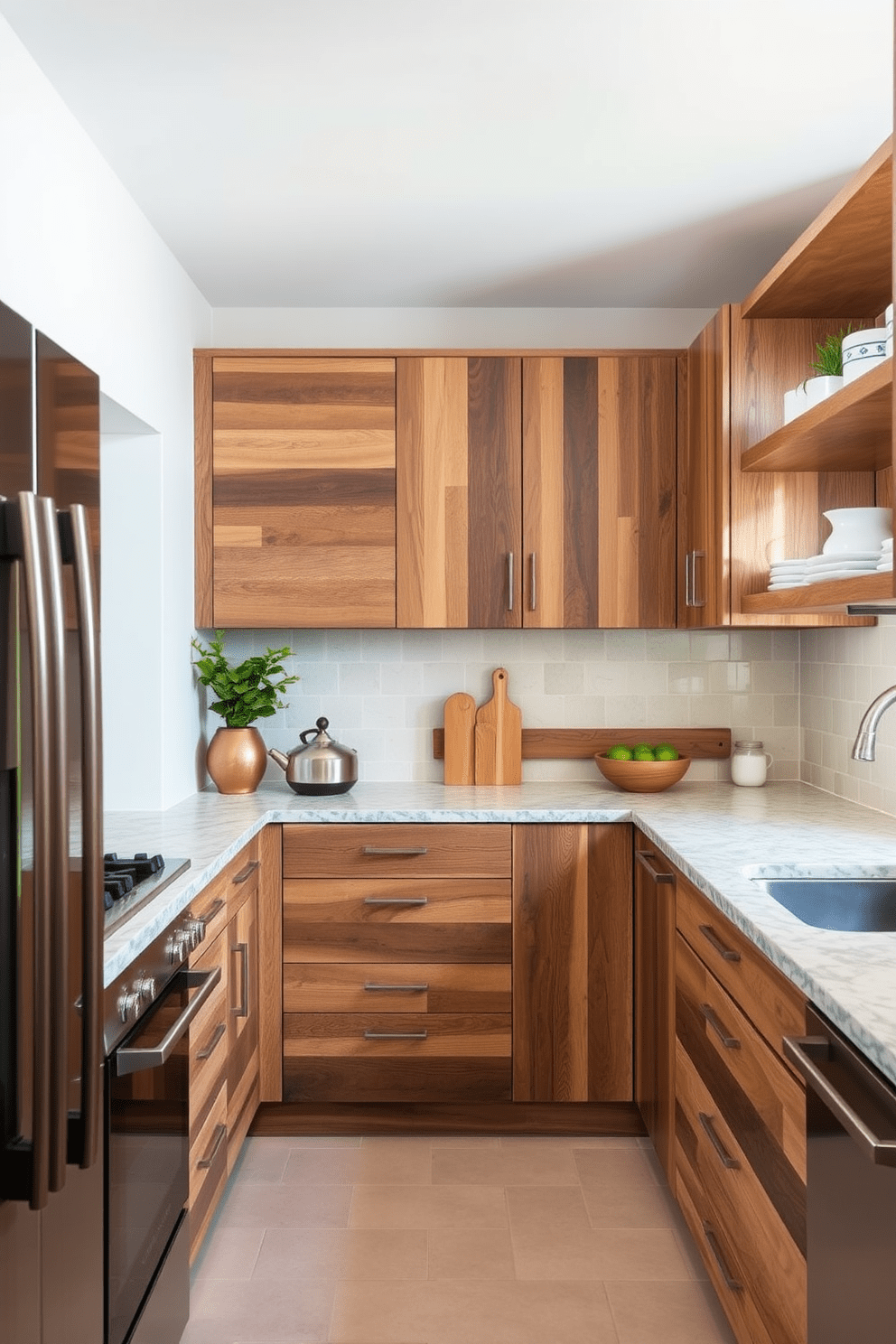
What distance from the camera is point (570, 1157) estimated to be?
111 inches

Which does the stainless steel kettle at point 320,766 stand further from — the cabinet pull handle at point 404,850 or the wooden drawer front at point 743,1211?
the wooden drawer front at point 743,1211

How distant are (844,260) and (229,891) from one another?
2.08m

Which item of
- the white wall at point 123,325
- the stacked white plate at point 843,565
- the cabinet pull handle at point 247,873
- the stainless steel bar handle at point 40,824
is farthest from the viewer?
the cabinet pull handle at point 247,873

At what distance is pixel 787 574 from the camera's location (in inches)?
105

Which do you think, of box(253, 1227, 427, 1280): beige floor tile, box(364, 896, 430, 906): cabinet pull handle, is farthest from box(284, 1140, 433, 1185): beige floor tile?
box(364, 896, 430, 906): cabinet pull handle

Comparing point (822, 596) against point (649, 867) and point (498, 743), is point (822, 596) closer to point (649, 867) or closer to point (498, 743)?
point (649, 867)

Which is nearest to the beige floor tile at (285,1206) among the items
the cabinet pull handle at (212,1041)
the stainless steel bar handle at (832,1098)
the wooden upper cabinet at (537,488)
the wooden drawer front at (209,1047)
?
the wooden drawer front at (209,1047)

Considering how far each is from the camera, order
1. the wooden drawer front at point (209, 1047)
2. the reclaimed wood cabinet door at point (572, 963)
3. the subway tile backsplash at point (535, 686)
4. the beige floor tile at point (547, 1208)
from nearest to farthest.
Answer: the wooden drawer front at point (209, 1047) < the beige floor tile at point (547, 1208) < the reclaimed wood cabinet door at point (572, 963) < the subway tile backsplash at point (535, 686)

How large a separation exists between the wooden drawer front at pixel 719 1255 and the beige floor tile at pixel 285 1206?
806 mm

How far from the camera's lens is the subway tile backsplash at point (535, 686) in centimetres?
359

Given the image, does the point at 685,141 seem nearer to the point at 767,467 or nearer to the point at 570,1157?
the point at 767,467

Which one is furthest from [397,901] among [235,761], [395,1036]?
[235,761]

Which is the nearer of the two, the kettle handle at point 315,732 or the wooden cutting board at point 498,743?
the kettle handle at point 315,732

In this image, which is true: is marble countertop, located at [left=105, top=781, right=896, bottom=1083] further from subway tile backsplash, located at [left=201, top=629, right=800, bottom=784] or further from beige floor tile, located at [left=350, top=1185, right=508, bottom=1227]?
beige floor tile, located at [left=350, top=1185, right=508, bottom=1227]
